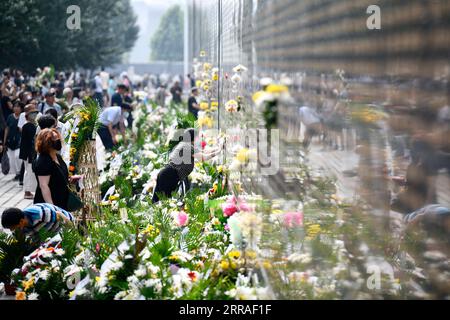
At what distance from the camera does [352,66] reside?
304 cm

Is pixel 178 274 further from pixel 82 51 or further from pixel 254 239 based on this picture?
pixel 82 51

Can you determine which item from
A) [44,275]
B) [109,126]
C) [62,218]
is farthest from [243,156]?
[109,126]

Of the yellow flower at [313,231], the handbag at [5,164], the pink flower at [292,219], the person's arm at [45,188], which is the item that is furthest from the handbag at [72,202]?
the handbag at [5,164]

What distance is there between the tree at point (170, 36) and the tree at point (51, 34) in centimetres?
9800

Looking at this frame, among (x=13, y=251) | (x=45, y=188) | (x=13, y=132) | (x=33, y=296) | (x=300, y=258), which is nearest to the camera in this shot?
(x=300, y=258)

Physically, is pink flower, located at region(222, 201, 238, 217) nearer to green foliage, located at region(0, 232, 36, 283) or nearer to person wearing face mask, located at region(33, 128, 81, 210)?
green foliage, located at region(0, 232, 36, 283)

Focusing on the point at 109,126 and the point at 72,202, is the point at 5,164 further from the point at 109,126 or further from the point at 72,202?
the point at 72,202

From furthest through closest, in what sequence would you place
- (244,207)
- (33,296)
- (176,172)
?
(176,172)
(244,207)
(33,296)

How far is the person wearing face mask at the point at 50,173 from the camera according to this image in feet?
28.8

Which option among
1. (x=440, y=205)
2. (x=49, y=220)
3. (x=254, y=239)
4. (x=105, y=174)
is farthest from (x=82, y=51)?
(x=440, y=205)

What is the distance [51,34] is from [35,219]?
94.4 ft

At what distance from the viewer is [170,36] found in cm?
14900

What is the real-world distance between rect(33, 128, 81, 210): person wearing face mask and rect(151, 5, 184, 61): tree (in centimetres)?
13897
